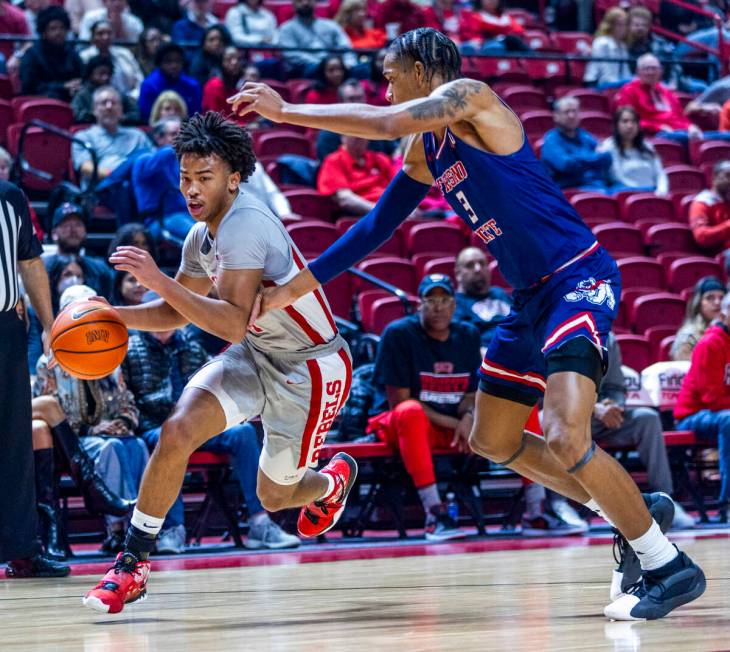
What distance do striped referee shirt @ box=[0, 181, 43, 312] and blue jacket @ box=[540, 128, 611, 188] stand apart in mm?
5992

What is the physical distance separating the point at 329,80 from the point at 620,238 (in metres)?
2.78

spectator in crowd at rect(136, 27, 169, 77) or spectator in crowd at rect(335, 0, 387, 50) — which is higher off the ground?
spectator in crowd at rect(136, 27, 169, 77)

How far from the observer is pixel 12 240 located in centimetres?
532

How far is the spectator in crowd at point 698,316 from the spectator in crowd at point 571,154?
236 centimetres

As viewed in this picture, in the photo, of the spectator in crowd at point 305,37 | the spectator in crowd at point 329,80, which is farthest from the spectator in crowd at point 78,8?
the spectator in crowd at point 329,80

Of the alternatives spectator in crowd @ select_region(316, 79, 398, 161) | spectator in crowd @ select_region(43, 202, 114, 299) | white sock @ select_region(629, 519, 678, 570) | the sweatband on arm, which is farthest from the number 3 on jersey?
spectator in crowd @ select_region(316, 79, 398, 161)

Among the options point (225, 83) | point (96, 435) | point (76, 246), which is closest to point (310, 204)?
point (225, 83)

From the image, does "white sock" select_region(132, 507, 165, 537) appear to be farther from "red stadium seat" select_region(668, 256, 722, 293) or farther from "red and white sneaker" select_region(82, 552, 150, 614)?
"red stadium seat" select_region(668, 256, 722, 293)

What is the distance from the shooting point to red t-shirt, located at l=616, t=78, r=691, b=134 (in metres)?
12.2

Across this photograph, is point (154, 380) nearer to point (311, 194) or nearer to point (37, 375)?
point (37, 375)

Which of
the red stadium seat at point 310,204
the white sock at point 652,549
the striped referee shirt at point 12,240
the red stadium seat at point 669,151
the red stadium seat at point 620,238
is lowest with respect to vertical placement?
the red stadium seat at point 669,151

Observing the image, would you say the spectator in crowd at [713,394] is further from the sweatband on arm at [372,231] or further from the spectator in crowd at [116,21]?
the spectator in crowd at [116,21]

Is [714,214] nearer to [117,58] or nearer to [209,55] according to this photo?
[209,55]

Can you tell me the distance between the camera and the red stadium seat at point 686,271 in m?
9.91
